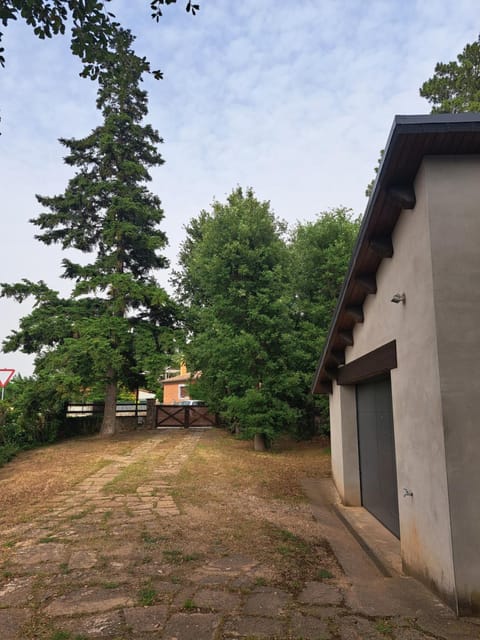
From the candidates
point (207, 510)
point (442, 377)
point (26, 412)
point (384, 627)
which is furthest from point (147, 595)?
point (26, 412)

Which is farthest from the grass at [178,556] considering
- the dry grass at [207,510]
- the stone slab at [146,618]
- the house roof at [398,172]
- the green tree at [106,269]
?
the green tree at [106,269]

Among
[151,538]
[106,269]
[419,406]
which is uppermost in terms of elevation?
[106,269]

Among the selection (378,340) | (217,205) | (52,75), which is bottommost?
(378,340)

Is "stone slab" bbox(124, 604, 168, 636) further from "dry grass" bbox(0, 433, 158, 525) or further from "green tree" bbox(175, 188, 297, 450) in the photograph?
"green tree" bbox(175, 188, 297, 450)

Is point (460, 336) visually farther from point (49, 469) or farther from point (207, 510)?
point (49, 469)

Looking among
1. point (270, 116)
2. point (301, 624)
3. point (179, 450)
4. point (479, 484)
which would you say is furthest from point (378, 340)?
point (179, 450)

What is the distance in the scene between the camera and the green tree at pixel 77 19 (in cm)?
304

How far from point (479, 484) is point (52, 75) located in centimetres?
659

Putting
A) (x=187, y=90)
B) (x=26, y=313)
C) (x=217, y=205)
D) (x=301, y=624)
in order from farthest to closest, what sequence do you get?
1. (x=26, y=313)
2. (x=217, y=205)
3. (x=187, y=90)
4. (x=301, y=624)

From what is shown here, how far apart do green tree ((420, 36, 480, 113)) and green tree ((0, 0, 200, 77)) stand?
14.6 meters

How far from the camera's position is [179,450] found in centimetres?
1265

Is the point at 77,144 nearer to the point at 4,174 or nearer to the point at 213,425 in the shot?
the point at 4,174

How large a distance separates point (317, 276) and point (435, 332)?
11.7m

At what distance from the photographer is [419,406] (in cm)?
374
